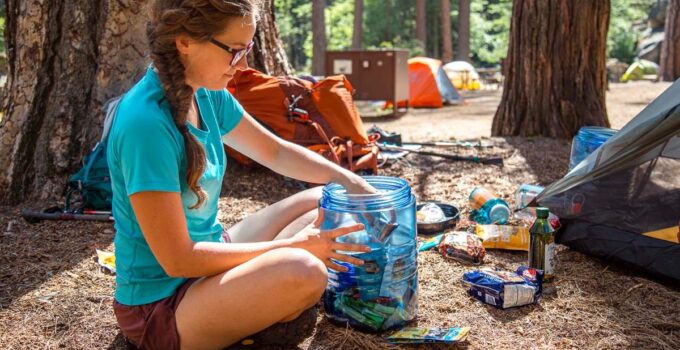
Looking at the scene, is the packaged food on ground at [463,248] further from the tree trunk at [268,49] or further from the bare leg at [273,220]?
the tree trunk at [268,49]

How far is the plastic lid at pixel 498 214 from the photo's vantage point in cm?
398

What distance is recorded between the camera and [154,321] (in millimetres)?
2246

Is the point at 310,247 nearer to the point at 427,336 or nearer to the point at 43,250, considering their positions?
the point at 427,336

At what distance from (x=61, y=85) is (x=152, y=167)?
296 cm

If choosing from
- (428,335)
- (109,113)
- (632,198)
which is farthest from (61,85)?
(632,198)

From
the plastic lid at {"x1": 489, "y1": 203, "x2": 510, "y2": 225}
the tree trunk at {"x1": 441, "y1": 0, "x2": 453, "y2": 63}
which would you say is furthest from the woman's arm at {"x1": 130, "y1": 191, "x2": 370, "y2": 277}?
the tree trunk at {"x1": 441, "y1": 0, "x2": 453, "y2": 63}

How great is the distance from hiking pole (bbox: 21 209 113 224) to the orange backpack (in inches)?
45.7

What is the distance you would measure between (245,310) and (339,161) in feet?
8.47

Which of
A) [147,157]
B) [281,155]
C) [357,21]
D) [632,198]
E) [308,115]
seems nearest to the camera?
[147,157]

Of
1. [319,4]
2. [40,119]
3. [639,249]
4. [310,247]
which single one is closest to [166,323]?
[310,247]

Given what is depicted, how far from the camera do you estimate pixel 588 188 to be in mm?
3441

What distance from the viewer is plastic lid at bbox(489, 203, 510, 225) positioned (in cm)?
398

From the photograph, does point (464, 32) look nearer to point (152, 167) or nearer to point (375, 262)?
point (375, 262)

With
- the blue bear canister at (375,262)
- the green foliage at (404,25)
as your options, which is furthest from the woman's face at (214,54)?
Result: the green foliage at (404,25)
